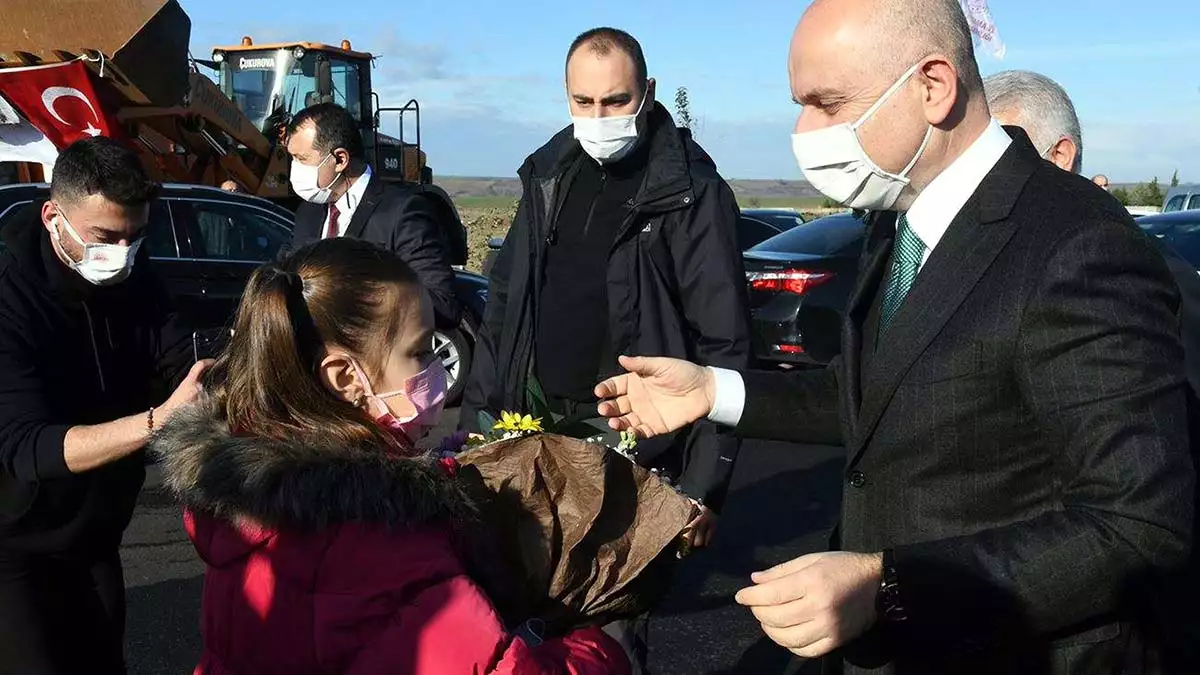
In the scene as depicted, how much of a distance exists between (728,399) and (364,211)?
2.39 meters

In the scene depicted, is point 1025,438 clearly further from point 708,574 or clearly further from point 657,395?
point 708,574

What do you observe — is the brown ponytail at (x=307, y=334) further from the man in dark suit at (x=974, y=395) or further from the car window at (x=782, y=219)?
the car window at (x=782, y=219)

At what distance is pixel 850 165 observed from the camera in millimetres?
2020

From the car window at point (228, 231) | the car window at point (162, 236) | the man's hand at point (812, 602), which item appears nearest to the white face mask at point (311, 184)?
the man's hand at point (812, 602)

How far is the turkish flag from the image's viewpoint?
950cm

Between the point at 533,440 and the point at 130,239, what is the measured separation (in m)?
1.95

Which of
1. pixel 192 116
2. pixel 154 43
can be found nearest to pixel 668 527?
pixel 154 43

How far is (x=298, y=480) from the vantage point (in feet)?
5.73

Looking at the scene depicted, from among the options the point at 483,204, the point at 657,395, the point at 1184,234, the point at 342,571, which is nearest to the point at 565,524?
the point at 342,571

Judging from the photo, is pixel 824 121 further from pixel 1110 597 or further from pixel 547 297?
Result: pixel 547 297

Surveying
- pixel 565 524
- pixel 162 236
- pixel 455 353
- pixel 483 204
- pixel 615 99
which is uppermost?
pixel 615 99

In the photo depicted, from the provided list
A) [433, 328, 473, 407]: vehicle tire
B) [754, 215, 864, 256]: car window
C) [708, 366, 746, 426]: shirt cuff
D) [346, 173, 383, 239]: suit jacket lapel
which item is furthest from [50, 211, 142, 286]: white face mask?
[754, 215, 864, 256]: car window

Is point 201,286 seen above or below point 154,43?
below

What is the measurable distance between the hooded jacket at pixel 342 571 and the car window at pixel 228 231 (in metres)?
7.38
